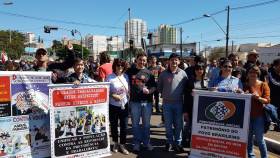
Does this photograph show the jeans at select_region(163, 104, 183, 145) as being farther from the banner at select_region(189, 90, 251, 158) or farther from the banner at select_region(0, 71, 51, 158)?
the banner at select_region(0, 71, 51, 158)

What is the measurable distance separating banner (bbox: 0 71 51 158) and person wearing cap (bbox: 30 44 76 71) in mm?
620

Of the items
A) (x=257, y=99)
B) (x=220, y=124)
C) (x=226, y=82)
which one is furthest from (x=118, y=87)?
(x=257, y=99)

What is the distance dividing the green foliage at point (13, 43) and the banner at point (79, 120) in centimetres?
8619

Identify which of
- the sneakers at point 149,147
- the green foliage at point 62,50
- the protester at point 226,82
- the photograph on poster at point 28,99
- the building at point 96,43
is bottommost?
the sneakers at point 149,147

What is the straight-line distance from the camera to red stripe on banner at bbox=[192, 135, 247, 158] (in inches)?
248

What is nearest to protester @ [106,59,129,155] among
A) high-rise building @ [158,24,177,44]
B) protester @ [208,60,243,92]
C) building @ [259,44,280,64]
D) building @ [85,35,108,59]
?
protester @ [208,60,243,92]

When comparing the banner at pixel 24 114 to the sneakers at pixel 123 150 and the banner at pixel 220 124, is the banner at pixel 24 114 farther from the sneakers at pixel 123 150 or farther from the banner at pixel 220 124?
the banner at pixel 220 124

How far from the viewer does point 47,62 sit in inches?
301

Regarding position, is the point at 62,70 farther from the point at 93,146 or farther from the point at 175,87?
the point at 175,87

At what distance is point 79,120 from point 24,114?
2.94 ft

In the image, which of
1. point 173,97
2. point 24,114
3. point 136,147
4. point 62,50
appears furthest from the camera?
point 62,50

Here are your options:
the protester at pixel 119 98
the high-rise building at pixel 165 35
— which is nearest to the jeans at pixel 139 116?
the protester at pixel 119 98

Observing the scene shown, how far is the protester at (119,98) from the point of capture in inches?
308

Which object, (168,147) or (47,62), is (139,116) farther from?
(47,62)
